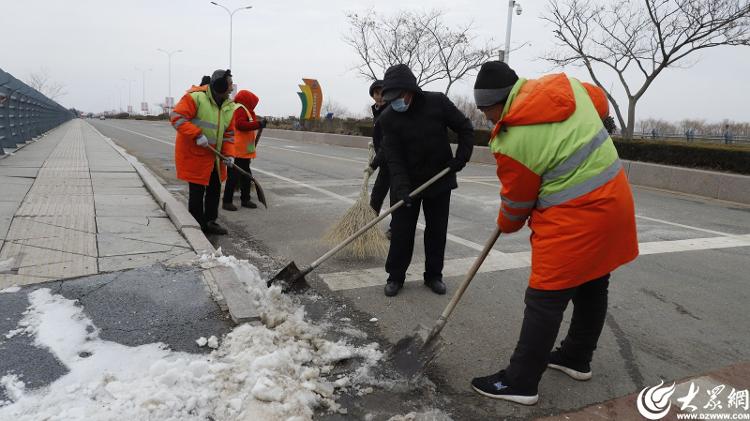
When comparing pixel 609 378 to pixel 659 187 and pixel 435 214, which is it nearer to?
pixel 435 214

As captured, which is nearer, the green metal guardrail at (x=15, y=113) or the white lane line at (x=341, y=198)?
the white lane line at (x=341, y=198)

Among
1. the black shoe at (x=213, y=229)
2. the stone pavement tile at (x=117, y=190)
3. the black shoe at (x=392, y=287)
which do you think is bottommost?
the black shoe at (x=392, y=287)

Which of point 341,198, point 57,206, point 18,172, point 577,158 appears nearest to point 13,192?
point 57,206

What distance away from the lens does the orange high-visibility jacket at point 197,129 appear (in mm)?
5441

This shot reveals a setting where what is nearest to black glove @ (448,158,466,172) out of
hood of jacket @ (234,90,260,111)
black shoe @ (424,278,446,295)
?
black shoe @ (424,278,446,295)

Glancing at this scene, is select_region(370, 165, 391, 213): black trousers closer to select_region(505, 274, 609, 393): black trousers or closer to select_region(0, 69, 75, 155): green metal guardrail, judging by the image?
select_region(505, 274, 609, 393): black trousers

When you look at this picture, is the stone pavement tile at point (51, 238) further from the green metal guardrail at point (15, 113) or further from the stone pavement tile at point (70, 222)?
the green metal guardrail at point (15, 113)

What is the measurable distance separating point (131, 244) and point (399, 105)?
264cm

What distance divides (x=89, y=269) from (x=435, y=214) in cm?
264

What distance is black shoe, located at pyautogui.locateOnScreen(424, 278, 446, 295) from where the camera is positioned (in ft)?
14.3

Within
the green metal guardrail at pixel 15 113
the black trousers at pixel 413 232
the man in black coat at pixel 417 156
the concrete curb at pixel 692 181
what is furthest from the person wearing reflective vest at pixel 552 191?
the green metal guardrail at pixel 15 113

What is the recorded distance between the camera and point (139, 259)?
14.2ft

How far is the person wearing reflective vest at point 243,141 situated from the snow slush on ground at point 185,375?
4.29 meters
